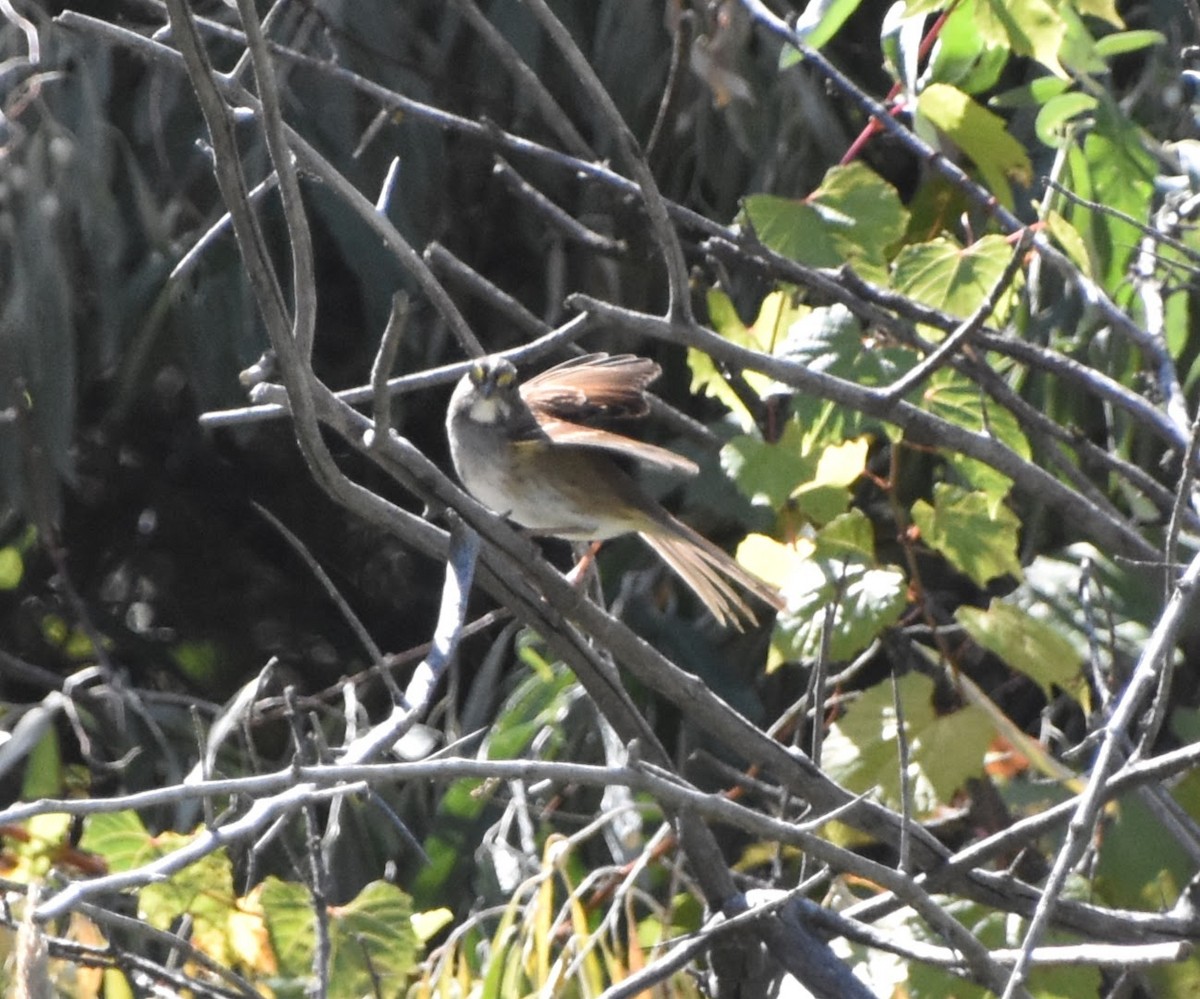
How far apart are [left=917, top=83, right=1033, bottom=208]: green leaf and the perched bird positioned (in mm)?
856

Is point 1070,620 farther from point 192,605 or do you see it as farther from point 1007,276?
point 192,605

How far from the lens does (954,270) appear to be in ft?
8.36

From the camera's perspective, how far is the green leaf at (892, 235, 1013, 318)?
2.53 m

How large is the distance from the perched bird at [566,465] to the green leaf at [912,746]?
72cm

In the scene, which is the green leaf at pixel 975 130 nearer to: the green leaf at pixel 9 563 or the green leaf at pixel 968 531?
the green leaf at pixel 968 531

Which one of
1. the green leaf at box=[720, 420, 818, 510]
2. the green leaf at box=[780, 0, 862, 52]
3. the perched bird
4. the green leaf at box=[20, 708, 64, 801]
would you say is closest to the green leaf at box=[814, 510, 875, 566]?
the green leaf at box=[720, 420, 818, 510]

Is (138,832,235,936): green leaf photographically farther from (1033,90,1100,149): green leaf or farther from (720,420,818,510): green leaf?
(1033,90,1100,149): green leaf

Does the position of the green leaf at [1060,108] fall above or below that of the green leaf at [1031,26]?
below

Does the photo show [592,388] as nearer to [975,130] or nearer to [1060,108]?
[975,130]

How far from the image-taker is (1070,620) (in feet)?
8.93

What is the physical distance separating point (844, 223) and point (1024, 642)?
646 mm

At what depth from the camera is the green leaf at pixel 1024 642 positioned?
2508 mm

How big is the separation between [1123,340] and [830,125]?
0.89m

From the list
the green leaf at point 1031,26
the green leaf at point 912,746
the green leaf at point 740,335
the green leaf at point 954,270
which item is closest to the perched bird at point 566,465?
the green leaf at point 740,335
